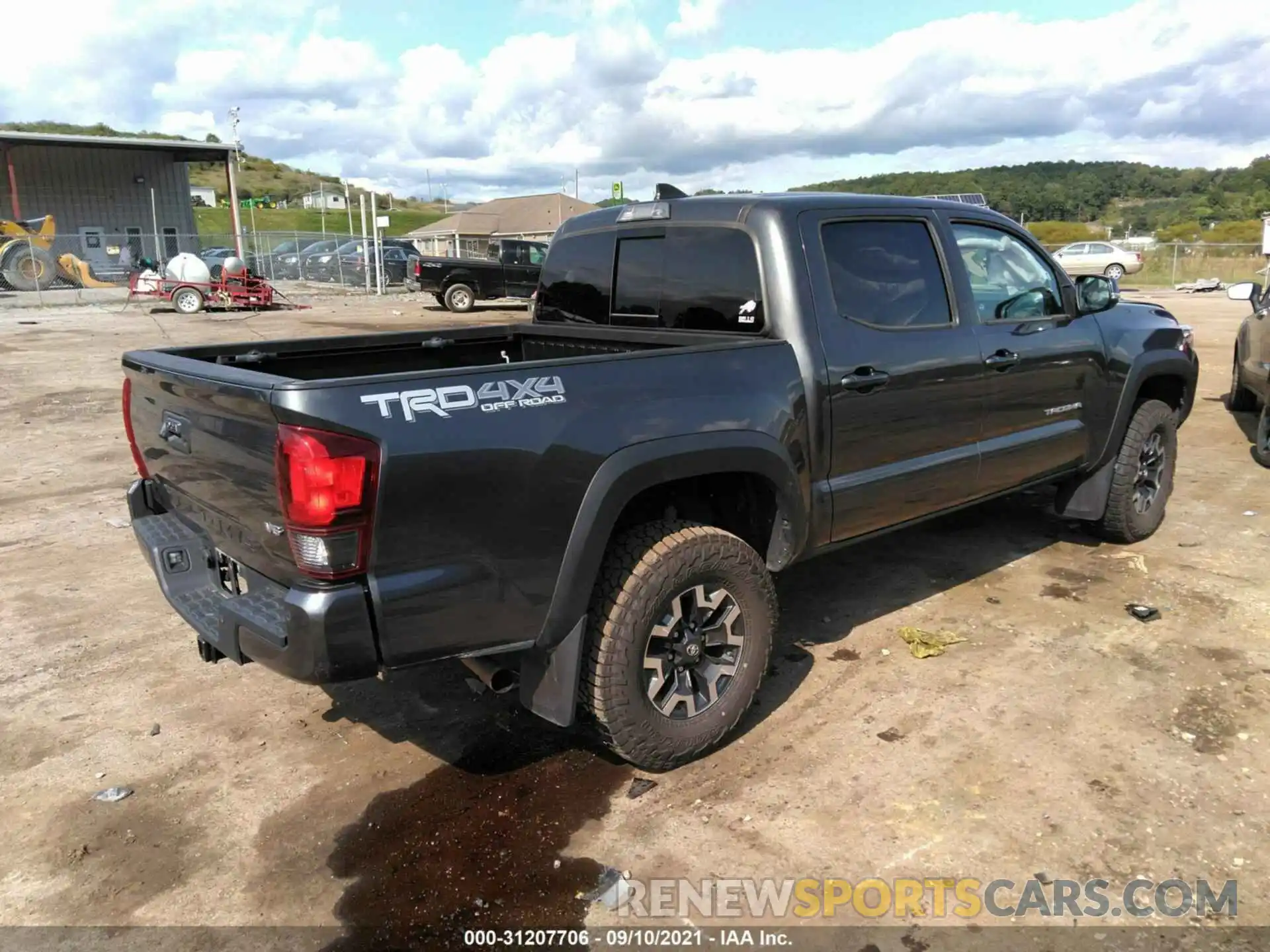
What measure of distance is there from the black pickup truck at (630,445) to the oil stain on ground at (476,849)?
0.32 metres

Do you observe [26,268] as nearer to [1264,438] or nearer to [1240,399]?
[1240,399]

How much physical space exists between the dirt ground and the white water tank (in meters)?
19.8

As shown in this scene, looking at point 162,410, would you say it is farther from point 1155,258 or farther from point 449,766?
point 1155,258

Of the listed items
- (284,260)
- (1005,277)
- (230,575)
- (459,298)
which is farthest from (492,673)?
(284,260)

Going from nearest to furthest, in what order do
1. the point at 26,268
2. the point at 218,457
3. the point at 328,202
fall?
the point at 218,457, the point at 26,268, the point at 328,202

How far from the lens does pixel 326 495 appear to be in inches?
97.3

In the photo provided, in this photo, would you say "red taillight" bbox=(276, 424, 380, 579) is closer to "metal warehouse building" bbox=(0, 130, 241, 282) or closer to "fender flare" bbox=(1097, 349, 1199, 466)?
"fender flare" bbox=(1097, 349, 1199, 466)

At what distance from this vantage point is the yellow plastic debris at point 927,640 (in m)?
4.23

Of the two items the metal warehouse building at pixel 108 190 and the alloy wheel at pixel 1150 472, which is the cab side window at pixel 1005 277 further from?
the metal warehouse building at pixel 108 190

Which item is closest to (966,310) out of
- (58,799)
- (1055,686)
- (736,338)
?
(736,338)

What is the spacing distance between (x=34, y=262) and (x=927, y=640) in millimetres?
29439

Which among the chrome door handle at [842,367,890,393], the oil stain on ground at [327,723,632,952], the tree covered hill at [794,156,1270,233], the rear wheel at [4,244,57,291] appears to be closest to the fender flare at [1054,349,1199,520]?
the chrome door handle at [842,367,890,393]

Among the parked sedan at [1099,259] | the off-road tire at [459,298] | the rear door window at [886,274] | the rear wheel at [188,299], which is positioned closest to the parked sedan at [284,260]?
the rear wheel at [188,299]

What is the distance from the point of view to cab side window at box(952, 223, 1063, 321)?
440cm
